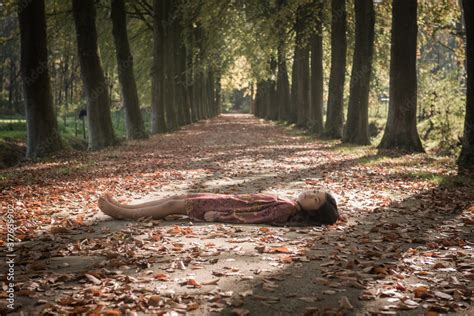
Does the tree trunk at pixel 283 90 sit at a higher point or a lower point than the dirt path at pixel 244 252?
higher

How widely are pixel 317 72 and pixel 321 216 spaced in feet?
70.7

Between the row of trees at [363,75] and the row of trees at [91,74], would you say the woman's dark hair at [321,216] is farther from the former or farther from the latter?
the row of trees at [91,74]

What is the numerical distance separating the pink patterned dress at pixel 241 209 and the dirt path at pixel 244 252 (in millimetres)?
242

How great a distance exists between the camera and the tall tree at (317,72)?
2758 cm

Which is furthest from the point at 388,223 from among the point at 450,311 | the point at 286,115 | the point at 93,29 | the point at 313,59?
the point at 286,115

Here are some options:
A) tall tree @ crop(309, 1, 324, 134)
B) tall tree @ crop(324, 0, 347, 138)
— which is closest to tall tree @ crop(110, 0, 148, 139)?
tall tree @ crop(324, 0, 347, 138)

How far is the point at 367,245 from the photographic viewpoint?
6434 mm

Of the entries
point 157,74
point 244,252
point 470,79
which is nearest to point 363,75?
point 470,79

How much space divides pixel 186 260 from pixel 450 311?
2.71m

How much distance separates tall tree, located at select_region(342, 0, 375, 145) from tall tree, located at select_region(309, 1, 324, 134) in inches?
253

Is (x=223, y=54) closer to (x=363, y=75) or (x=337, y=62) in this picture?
(x=337, y=62)

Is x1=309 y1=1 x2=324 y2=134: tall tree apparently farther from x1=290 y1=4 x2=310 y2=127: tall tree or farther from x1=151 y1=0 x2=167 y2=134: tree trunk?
x1=151 y1=0 x2=167 y2=134: tree trunk

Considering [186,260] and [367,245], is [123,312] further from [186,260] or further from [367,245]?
[367,245]

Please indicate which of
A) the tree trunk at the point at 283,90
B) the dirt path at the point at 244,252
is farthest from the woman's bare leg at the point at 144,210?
the tree trunk at the point at 283,90
